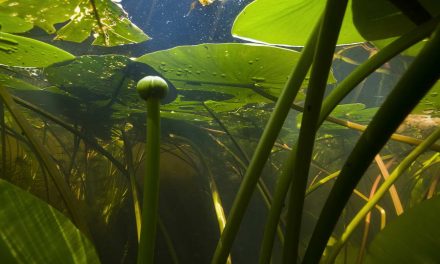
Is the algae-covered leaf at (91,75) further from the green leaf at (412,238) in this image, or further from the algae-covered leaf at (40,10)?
the green leaf at (412,238)

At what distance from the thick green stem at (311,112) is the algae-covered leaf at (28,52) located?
82 cm

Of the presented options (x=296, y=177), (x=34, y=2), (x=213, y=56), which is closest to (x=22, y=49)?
(x=34, y=2)

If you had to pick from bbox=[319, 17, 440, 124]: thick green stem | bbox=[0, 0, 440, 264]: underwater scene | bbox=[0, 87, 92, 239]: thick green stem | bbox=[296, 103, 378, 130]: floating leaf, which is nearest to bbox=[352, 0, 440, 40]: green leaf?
bbox=[0, 0, 440, 264]: underwater scene

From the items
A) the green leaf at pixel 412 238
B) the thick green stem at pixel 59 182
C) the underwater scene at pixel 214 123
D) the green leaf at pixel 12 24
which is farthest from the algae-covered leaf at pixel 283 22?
the green leaf at pixel 12 24

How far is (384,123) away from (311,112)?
0.22ft

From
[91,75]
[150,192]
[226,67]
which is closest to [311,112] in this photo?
[150,192]

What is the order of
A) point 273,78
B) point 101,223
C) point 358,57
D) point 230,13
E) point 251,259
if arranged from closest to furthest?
point 273,78 < point 230,13 < point 358,57 < point 101,223 < point 251,259

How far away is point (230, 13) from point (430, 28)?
110 cm

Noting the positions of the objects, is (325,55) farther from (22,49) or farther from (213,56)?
(22,49)

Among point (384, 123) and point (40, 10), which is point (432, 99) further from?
point (40, 10)

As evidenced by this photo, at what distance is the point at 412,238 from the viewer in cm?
40

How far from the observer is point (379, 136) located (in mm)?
240

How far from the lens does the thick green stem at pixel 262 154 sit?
1.24ft

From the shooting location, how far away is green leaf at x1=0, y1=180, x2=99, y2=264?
0.36 meters
